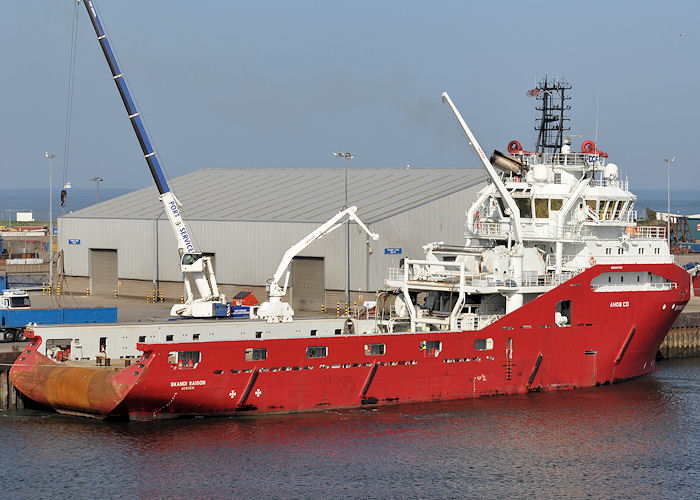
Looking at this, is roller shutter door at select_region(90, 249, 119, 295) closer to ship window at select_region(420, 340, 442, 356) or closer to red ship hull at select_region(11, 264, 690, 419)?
red ship hull at select_region(11, 264, 690, 419)

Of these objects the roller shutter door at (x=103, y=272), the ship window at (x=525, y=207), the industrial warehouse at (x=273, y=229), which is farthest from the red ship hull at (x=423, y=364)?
the roller shutter door at (x=103, y=272)

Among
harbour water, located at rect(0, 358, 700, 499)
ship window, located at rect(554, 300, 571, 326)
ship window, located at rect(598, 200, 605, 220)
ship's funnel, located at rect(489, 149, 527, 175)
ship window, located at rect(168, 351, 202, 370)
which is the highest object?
ship's funnel, located at rect(489, 149, 527, 175)

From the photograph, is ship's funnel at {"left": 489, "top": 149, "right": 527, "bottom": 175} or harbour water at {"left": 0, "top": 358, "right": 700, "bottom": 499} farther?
ship's funnel at {"left": 489, "top": 149, "right": 527, "bottom": 175}

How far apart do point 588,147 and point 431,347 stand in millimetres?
13150

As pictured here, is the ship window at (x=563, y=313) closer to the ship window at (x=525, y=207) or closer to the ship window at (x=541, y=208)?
the ship window at (x=541, y=208)

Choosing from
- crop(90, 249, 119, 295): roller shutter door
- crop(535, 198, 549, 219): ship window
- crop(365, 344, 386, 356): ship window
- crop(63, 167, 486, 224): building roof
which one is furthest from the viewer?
crop(90, 249, 119, 295): roller shutter door

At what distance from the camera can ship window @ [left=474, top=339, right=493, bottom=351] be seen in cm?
4662

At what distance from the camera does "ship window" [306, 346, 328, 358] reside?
43219 mm

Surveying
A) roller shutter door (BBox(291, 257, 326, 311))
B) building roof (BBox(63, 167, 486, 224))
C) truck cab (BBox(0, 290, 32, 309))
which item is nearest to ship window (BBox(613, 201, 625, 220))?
building roof (BBox(63, 167, 486, 224))

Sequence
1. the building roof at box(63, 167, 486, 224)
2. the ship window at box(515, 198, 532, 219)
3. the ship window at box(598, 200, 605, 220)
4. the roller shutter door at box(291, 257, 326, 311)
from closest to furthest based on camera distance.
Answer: the ship window at box(598, 200, 605, 220), the ship window at box(515, 198, 532, 219), the roller shutter door at box(291, 257, 326, 311), the building roof at box(63, 167, 486, 224)

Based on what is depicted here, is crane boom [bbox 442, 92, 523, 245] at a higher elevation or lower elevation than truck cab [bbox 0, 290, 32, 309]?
higher

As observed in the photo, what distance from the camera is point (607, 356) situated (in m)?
50.1

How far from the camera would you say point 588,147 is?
51.8 m

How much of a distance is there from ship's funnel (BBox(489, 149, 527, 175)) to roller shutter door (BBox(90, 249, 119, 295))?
34.2 metres
